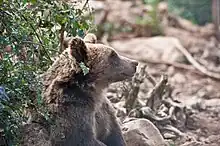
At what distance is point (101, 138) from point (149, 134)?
598 millimetres

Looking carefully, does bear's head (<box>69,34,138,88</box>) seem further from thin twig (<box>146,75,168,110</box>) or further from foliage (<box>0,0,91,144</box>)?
thin twig (<box>146,75,168,110</box>)

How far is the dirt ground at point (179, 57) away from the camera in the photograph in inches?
311

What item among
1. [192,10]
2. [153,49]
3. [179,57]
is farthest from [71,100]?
[192,10]

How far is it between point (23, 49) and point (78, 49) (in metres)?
0.48

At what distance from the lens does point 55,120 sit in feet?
17.5

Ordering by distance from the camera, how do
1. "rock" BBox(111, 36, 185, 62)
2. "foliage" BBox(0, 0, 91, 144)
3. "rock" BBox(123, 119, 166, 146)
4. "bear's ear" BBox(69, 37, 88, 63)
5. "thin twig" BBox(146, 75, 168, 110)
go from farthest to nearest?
"rock" BBox(111, 36, 185, 62)
"thin twig" BBox(146, 75, 168, 110)
"rock" BBox(123, 119, 166, 146)
"bear's ear" BBox(69, 37, 88, 63)
"foliage" BBox(0, 0, 91, 144)

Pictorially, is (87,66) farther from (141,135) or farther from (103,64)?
(141,135)

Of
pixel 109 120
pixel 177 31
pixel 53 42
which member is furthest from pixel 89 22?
pixel 177 31

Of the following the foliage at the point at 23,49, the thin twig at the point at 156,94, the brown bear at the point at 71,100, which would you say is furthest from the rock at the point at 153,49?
the foliage at the point at 23,49

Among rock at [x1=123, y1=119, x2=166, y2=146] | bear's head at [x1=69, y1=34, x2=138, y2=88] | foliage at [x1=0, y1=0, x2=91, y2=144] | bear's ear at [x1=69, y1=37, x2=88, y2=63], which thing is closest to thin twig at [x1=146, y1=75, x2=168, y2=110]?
rock at [x1=123, y1=119, x2=166, y2=146]

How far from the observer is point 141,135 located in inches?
242

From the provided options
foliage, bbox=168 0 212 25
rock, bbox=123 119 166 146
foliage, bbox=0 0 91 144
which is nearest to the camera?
foliage, bbox=0 0 91 144

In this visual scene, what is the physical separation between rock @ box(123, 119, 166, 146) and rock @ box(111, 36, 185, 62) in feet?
19.5

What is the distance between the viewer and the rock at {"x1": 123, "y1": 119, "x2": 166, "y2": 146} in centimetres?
614
